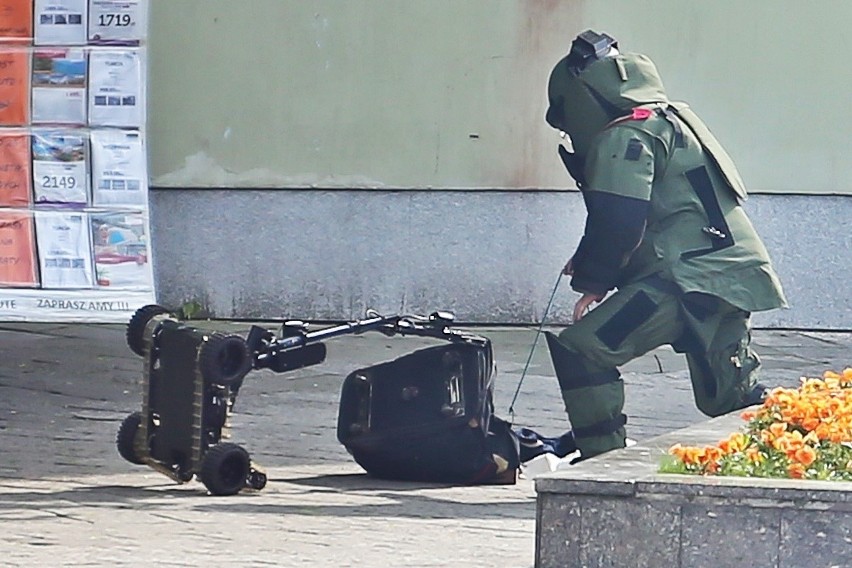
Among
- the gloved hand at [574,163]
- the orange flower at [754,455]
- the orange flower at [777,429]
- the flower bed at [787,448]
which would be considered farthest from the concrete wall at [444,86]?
the orange flower at [754,455]

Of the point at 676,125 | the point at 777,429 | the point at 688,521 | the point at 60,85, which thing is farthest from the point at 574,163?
the point at 60,85

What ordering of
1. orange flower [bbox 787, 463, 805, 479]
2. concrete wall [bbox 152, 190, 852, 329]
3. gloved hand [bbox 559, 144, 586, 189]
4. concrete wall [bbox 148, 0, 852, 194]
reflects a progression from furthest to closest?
concrete wall [bbox 152, 190, 852, 329]
concrete wall [bbox 148, 0, 852, 194]
gloved hand [bbox 559, 144, 586, 189]
orange flower [bbox 787, 463, 805, 479]

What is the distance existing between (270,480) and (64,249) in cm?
459

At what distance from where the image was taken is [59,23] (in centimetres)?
1106

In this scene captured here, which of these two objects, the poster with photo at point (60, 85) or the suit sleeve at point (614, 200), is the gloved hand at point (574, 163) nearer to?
the suit sleeve at point (614, 200)

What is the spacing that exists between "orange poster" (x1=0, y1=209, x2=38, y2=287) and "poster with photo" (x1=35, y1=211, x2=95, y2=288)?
58 millimetres

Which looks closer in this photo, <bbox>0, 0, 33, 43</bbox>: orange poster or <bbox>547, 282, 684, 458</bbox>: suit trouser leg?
<bbox>547, 282, 684, 458</bbox>: suit trouser leg

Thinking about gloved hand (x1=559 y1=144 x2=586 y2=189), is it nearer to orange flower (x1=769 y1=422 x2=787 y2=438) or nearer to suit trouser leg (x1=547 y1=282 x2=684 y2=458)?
suit trouser leg (x1=547 y1=282 x2=684 y2=458)

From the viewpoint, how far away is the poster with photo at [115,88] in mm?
11023

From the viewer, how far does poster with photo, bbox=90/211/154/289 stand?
439 inches

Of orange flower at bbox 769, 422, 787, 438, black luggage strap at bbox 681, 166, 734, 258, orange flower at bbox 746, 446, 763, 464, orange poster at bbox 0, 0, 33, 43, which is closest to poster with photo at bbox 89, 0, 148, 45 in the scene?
orange poster at bbox 0, 0, 33, 43

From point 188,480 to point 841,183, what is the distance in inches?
243

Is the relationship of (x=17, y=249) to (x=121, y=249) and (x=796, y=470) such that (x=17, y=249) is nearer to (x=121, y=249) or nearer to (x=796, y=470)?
(x=121, y=249)

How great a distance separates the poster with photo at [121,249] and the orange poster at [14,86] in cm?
78
